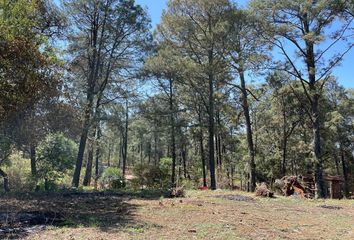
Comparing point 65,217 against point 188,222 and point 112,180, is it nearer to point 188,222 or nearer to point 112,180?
point 188,222

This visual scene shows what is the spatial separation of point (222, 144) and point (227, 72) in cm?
1578

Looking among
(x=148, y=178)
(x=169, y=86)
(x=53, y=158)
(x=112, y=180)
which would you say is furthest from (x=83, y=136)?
(x=169, y=86)

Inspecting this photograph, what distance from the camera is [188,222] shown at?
778 centimetres

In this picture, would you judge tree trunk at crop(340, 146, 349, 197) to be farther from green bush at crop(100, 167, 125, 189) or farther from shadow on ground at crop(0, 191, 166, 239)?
shadow on ground at crop(0, 191, 166, 239)

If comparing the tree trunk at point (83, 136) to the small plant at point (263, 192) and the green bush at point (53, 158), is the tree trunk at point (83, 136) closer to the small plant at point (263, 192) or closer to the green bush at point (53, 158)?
the green bush at point (53, 158)

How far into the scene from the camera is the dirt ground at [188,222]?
21.0ft

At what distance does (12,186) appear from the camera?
17672 mm

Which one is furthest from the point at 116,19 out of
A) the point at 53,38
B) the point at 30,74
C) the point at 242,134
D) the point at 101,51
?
the point at 242,134

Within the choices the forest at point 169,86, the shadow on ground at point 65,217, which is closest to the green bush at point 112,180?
the forest at point 169,86

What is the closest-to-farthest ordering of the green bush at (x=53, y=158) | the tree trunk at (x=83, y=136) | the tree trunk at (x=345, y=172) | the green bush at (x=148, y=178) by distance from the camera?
the green bush at (x=53, y=158) → the tree trunk at (x=83, y=136) → the green bush at (x=148, y=178) → the tree trunk at (x=345, y=172)

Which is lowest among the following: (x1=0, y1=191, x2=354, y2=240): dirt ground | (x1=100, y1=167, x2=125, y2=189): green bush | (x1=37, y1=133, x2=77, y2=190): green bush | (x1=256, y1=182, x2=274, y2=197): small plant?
(x1=0, y1=191, x2=354, y2=240): dirt ground

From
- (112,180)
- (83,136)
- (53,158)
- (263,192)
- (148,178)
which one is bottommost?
(263,192)

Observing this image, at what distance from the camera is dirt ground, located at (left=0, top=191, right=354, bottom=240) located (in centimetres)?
639

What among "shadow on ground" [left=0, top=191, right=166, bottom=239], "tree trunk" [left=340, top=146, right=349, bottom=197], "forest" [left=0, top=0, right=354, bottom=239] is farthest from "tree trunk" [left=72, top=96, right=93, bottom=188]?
"tree trunk" [left=340, top=146, right=349, bottom=197]
